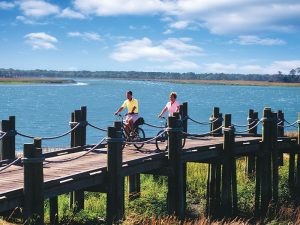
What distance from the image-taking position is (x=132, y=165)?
1349cm

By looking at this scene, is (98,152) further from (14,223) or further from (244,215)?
(244,215)

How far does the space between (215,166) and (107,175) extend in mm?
6124

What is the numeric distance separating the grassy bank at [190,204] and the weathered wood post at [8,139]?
2.36m

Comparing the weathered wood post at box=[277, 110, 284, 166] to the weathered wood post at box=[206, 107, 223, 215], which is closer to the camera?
the weathered wood post at box=[206, 107, 223, 215]

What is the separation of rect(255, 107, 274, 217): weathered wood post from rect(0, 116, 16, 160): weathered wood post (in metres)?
8.65

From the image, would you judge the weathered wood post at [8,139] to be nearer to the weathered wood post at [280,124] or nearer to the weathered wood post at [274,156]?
the weathered wood post at [274,156]

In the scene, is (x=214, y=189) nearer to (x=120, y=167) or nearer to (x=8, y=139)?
(x=120, y=167)

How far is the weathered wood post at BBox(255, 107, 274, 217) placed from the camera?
18.1 metres

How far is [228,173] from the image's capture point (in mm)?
16938

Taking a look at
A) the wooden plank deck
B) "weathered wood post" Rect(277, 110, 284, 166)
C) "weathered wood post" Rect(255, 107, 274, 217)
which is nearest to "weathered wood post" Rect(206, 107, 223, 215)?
the wooden plank deck

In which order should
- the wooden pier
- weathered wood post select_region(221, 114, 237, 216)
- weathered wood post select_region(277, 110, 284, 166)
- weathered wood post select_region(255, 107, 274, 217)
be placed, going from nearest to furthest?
the wooden pier → weathered wood post select_region(221, 114, 237, 216) → weathered wood post select_region(255, 107, 274, 217) → weathered wood post select_region(277, 110, 284, 166)

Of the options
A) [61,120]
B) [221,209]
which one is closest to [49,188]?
[221,209]

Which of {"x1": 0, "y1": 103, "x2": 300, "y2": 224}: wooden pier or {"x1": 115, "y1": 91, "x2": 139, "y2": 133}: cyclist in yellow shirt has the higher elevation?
{"x1": 115, "y1": 91, "x2": 139, "y2": 133}: cyclist in yellow shirt

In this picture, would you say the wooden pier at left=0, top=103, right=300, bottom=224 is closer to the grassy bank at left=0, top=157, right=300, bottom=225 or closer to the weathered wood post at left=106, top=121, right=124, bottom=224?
the weathered wood post at left=106, top=121, right=124, bottom=224
